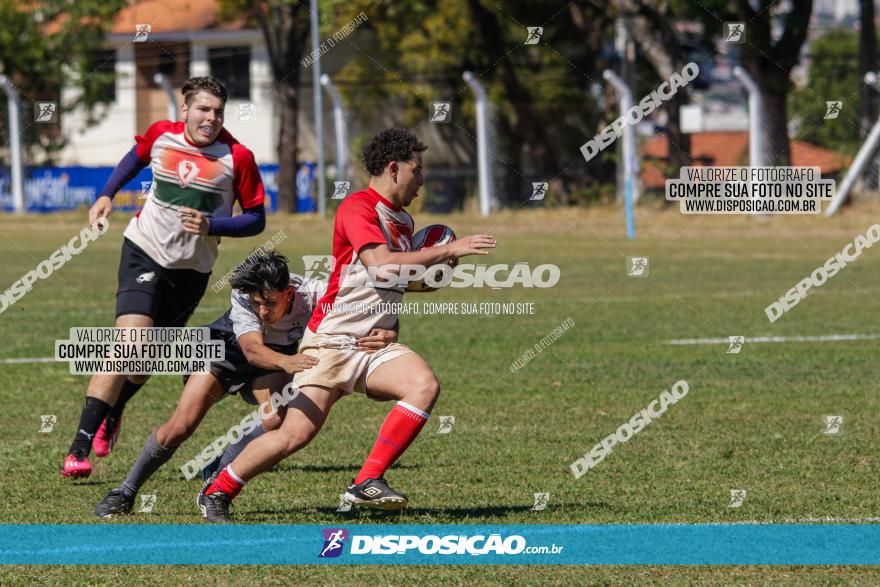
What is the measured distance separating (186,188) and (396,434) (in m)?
2.25

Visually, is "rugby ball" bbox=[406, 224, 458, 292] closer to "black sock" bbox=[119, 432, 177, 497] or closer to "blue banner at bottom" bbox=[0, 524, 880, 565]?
"blue banner at bottom" bbox=[0, 524, 880, 565]

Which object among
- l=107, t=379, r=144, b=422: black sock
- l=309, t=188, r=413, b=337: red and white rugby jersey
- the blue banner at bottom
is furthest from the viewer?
l=107, t=379, r=144, b=422: black sock

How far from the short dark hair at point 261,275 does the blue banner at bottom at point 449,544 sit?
1179mm

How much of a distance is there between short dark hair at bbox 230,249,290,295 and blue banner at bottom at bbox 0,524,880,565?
1179 mm

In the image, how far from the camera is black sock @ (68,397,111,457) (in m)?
8.23

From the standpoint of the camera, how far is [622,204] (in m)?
34.2

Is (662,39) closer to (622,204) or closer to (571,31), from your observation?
(622,204)

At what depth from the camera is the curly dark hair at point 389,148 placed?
701 centimetres

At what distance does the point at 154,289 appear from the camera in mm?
8555

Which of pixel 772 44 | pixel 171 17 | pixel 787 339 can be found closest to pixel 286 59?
pixel 171 17

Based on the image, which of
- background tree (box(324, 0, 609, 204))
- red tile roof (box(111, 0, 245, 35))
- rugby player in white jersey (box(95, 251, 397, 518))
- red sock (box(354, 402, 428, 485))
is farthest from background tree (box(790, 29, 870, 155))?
red sock (box(354, 402, 428, 485))

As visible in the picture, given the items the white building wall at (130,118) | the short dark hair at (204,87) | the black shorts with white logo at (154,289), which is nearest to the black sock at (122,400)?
the black shorts with white logo at (154,289)

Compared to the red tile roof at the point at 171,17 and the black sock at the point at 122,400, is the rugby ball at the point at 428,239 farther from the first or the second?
the red tile roof at the point at 171,17

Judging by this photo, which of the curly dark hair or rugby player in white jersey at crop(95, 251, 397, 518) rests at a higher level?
the curly dark hair
